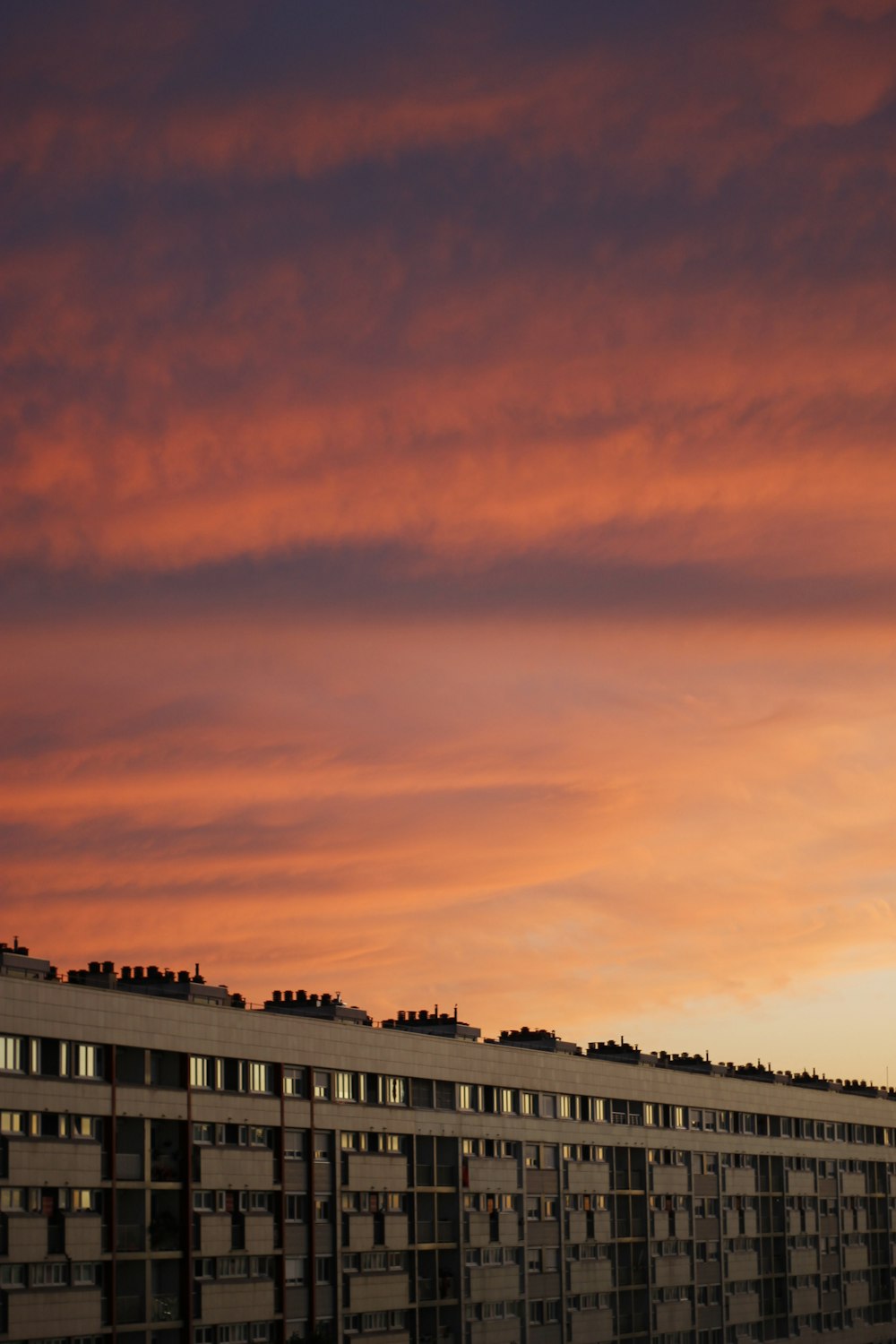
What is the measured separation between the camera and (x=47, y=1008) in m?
85.0

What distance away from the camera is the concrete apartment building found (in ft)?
281

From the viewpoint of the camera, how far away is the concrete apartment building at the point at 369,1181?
85562mm

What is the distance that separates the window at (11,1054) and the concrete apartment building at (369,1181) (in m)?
0.09

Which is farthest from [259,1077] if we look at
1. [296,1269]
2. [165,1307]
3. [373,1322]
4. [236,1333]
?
[373,1322]

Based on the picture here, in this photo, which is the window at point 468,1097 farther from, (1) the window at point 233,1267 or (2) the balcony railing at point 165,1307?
(2) the balcony railing at point 165,1307

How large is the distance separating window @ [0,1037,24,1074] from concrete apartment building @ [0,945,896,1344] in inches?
3.5

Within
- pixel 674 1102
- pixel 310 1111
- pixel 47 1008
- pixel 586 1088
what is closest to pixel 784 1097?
pixel 674 1102

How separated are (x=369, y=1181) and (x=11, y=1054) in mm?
30727

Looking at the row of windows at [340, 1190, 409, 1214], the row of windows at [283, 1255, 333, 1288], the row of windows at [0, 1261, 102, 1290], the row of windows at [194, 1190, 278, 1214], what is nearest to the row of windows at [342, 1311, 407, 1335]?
the row of windows at [283, 1255, 333, 1288]

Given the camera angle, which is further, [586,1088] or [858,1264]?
[858,1264]

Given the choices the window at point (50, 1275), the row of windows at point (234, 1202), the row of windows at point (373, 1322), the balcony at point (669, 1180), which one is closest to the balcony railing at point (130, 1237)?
the row of windows at point (234, 1202)

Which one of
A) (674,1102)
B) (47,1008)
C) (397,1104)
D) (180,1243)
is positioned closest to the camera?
(47,1008)

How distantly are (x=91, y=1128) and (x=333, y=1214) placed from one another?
68.6ft

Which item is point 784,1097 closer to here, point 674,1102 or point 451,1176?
point 674,1102
